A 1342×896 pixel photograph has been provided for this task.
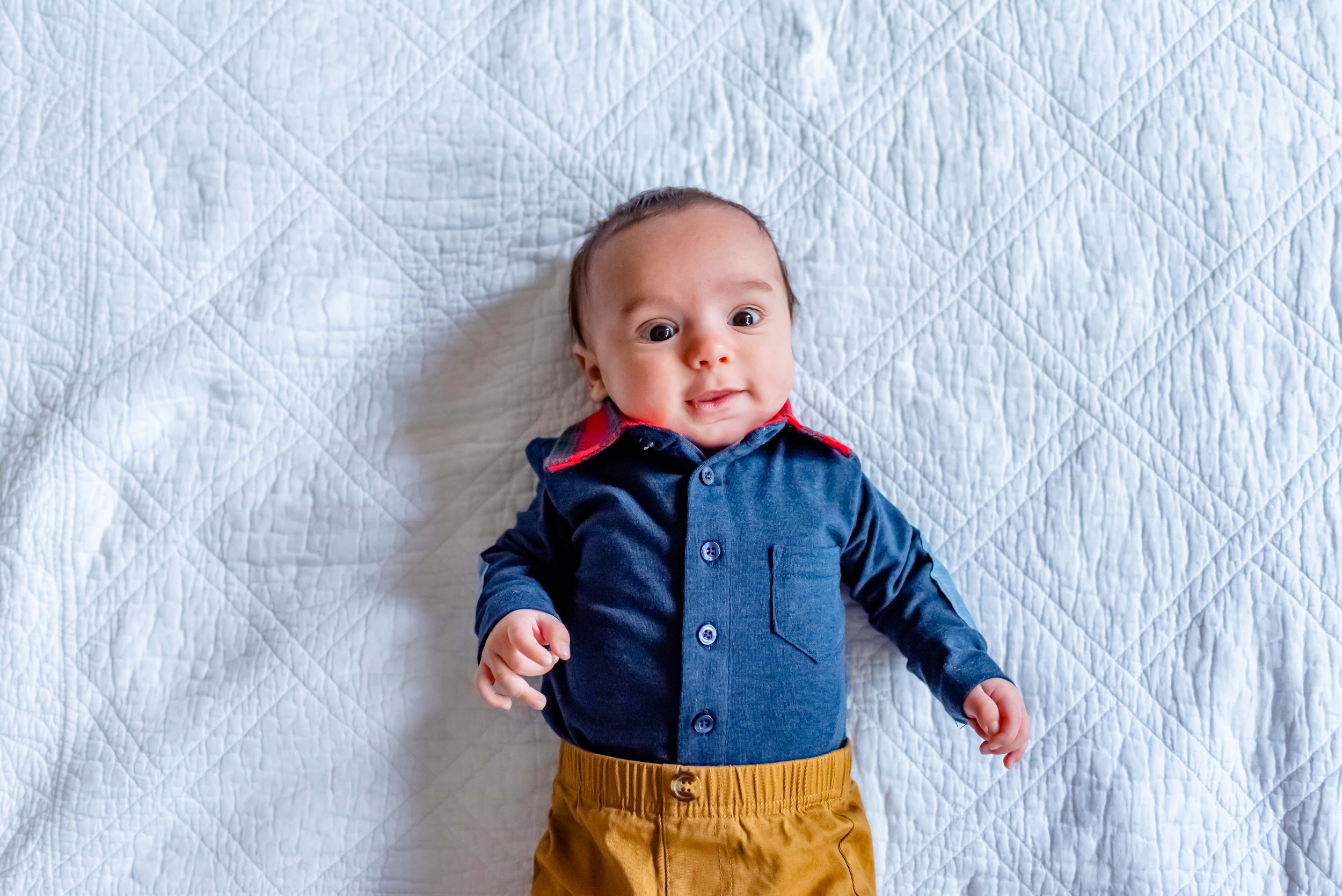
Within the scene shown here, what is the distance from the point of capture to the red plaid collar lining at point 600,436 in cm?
107

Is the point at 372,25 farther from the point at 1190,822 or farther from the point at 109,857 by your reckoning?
the point at 1190,822

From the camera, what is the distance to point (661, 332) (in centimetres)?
105

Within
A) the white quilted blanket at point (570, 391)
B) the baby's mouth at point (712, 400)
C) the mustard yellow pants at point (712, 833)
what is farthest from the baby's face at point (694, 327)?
Result: the mustard yellow pants at point (712, 833)

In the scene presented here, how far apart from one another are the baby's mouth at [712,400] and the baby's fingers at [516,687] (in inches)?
12.7

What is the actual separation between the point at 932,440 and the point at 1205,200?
0.41 m

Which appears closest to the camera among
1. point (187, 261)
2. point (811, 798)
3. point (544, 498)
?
point (811, 798)

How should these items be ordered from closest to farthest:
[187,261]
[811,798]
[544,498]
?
[811,798] → [544,498] → [187,261]

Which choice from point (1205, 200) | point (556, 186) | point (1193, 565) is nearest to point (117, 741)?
point (556, 186)

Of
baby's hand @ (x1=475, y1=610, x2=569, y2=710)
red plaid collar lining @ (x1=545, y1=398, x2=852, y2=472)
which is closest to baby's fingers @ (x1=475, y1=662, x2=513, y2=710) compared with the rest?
baby's hand @ (x1=475, y1=610, x2=569, y2=710)

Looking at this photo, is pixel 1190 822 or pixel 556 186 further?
pixel 556 186

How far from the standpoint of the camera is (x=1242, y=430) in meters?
1.13

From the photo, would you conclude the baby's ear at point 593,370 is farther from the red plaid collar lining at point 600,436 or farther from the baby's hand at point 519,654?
the baby's hand at point 519,654

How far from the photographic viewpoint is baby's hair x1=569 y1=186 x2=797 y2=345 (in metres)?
1.08

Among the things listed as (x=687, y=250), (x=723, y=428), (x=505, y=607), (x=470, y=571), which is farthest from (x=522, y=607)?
(x=687, y=250)
